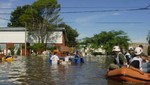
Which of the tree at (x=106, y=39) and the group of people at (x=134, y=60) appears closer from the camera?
the group of people at (x=134, y=60)

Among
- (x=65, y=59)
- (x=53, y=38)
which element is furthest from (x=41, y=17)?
(x=65, y=59)

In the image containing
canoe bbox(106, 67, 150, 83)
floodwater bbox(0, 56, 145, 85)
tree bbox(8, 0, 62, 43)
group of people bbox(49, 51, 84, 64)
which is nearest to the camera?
canoe bbox(106, 67, 150, 83)

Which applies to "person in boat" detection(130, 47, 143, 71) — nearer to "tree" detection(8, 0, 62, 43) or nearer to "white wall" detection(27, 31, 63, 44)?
"tree" detection(8, 0, 62, 43)

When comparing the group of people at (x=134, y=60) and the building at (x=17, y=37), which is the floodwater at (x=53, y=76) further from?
the building at (x=17, y=37)

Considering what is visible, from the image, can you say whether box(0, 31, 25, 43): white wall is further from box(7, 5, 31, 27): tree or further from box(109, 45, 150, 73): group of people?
box(109, 45, 150, 73): group of people

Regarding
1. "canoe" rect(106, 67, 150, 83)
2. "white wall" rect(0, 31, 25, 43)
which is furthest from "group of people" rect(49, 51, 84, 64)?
"white wall" rect(0, 31, 25, 43)

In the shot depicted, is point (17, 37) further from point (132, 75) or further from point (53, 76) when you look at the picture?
point (132, 75)

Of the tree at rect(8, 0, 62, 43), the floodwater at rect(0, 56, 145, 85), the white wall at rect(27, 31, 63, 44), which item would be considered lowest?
the floodwater at rect(0, 56, 145, 85)

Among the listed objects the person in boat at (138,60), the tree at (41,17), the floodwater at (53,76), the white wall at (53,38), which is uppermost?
the tree at (41,17)

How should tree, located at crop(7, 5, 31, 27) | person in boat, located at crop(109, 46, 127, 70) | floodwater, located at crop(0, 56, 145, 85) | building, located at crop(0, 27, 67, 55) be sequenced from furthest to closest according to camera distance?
tree, located at crop(7, 5, 31, 27) → building, located at crop(0, 27, 67, 55) → person in boat, located at crop(109, 46, 127, 70) → floodwater, located at crop(0, 56, 145, 85)

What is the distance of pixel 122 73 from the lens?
55.6 feet

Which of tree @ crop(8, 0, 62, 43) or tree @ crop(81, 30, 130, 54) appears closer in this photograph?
tree @ crop(8, 0, 62, 43)

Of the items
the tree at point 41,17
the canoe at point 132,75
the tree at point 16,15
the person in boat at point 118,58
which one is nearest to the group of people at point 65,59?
the person in boat at point 118,58

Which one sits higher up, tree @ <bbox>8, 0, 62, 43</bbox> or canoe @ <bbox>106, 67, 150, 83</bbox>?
tree @ <bbox>8, 0, 62, 43</bbox>
